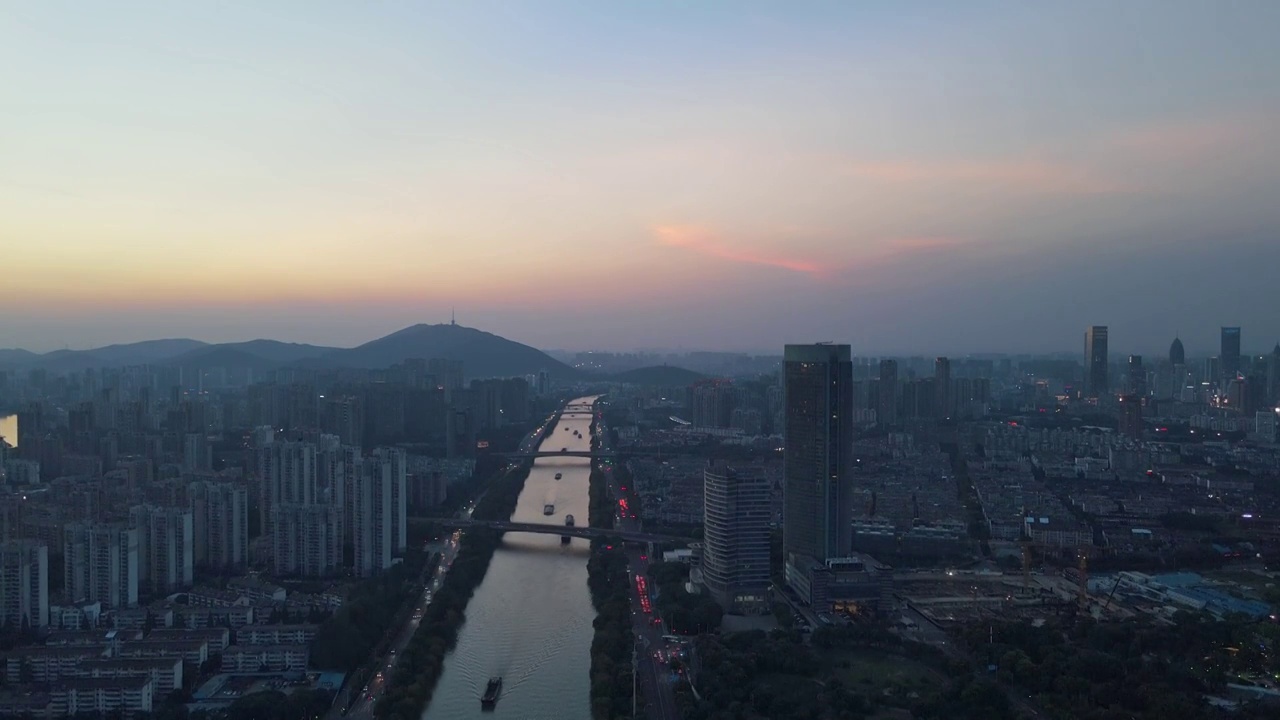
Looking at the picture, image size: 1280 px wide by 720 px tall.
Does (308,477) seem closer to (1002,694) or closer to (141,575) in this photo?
(141,575)

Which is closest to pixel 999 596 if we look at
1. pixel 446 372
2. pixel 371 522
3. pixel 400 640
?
pixel 400 640

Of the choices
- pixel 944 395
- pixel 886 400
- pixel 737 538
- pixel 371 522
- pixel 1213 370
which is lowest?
pixel 371 522

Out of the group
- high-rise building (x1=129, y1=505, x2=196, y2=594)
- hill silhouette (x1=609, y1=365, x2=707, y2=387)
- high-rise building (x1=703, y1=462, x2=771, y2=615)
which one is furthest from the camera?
hill silhouette (x1=609, y1=365, x2=707, y2=387)

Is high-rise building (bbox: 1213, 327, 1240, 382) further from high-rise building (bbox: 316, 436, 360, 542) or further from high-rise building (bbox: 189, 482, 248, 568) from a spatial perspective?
high-rise building (bbox: 189, 482, 248, 568)

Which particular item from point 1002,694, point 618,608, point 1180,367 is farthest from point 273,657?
point 1180,367

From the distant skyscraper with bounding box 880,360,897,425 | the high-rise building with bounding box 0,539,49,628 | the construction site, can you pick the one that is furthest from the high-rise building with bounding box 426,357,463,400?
the construction site

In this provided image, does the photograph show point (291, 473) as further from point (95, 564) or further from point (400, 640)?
point (400, 640)

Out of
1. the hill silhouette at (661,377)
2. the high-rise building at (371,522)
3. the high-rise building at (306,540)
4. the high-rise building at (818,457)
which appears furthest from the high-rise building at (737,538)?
the hill silhouette at (661,377)

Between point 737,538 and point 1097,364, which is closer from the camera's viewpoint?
point 737,538
